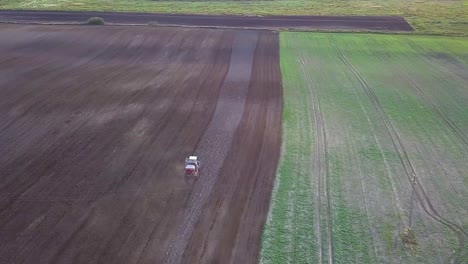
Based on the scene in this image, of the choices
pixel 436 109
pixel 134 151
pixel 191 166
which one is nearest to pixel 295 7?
pixel 436 109

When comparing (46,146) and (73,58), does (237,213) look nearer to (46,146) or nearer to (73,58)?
(46,146)

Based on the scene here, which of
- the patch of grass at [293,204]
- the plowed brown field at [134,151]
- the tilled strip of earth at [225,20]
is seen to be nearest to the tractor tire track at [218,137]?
the plowed brown field at [134,151]

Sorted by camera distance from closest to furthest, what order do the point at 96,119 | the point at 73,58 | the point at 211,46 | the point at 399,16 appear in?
the point at 96,119
the point at 73,58
the point at 211,46
the point at 399,16

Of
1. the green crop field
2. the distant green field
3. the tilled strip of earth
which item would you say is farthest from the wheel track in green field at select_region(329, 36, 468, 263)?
the distant green field

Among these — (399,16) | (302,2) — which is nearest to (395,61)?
(399,16)

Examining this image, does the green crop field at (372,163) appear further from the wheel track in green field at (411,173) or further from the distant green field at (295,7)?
the distant green field at (295,7)

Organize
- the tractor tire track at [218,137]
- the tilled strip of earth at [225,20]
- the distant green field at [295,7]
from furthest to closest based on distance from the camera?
1. the distant green field at [295,7]
2. the tilled strip of earth at [225,20]
3. the tractor tire track at [218,137]
